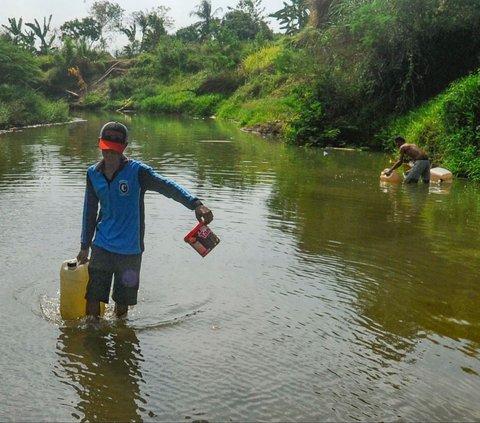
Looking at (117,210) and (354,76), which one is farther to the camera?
(354,76)

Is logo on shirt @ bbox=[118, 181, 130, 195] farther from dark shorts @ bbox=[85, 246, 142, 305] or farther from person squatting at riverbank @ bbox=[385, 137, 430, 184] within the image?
person squatting at riverbank @ bbox=[385, 137, 430, 184]

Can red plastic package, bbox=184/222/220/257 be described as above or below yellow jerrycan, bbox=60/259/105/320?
above

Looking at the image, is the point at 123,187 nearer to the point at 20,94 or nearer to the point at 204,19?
the point at 20,94

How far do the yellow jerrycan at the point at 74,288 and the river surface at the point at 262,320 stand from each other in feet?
0.33

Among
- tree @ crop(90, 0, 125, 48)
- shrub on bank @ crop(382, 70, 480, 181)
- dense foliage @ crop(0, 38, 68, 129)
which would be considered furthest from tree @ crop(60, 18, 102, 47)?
shrub on bank @ crop(382, 70, 480, 181)

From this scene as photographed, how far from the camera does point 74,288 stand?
5.05 m

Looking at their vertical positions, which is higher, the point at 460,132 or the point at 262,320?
the point at 460,132

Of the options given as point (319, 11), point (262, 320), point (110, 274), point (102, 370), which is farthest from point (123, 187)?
point (319, 11)

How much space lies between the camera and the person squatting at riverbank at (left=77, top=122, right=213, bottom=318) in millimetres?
4641

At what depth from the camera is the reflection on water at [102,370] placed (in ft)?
12.4

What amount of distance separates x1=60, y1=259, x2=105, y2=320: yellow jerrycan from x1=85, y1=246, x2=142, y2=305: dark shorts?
0.64 ft

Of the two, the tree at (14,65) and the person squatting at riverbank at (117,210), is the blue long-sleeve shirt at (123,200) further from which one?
the tree at (14,65)

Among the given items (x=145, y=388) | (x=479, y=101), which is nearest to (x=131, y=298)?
(x=145, y=388)

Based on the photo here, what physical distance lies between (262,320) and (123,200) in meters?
1.59
